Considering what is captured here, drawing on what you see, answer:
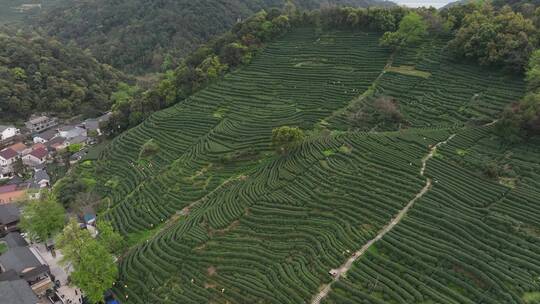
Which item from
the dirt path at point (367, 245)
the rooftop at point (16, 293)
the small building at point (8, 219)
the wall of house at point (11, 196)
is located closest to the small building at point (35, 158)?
the wall of house at point (11, 196)

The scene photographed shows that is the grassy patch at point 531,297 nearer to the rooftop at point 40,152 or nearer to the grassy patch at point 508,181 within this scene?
the grassy patch at point 508,181

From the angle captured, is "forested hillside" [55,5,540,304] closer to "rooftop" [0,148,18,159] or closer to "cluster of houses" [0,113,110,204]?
"cluster of houses" [0,113,110,204]

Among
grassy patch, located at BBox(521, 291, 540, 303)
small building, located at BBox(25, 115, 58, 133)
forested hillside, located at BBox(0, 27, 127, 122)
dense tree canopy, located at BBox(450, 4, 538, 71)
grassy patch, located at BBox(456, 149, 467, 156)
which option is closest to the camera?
grassy patch, located at BBox(521, 291, 540, 303)

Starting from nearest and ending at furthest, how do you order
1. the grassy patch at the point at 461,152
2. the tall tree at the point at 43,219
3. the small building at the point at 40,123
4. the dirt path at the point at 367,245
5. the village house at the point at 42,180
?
the dirt path at the point at 367,245 → the grassy patch at the point at 461,152 → the tall tree at the point at 43,219 → the village house at the point at 42,180 → the small building at the point at 40,123

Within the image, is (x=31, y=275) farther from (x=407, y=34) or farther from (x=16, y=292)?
(x=407, y=34)

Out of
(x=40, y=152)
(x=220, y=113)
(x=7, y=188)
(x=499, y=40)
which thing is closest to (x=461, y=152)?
(x=499, y=40)

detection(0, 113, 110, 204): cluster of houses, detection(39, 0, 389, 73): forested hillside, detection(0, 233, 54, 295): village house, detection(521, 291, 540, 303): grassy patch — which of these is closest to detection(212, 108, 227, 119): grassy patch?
detection(0, 113, 110, 204): cluster of houses
